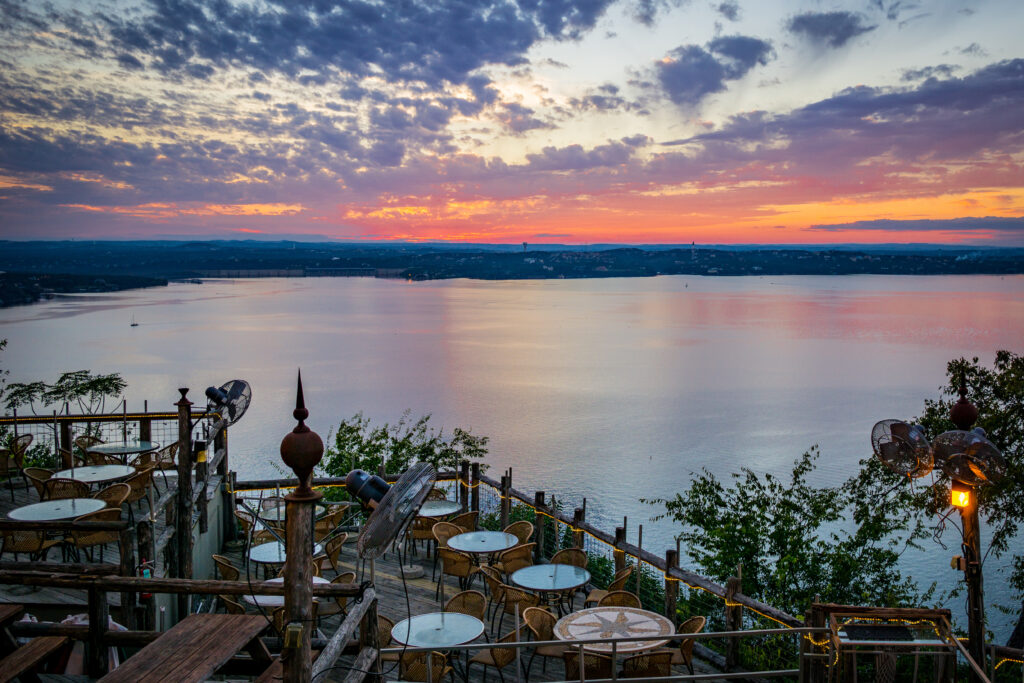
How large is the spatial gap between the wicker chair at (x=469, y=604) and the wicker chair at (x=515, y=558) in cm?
191

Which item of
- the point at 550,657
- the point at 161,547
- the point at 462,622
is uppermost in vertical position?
the point at 161,547

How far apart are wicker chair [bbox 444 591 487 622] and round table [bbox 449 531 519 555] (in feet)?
5.56

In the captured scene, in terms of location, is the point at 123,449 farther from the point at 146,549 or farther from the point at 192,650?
the point at 192,650

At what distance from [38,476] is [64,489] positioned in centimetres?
162

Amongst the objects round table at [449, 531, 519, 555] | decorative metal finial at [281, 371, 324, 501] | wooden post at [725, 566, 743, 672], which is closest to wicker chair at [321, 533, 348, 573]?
round table at [449, 531, 519, 555]

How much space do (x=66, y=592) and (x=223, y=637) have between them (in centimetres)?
560

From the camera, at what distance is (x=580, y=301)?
581 feet

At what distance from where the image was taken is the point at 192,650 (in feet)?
13.3

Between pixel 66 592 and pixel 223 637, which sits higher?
pixel 223 637

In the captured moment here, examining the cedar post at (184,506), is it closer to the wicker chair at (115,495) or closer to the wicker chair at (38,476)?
the wicker chair at (115,495)

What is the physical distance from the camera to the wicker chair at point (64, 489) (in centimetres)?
900

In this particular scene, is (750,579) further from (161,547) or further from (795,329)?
(795,329)

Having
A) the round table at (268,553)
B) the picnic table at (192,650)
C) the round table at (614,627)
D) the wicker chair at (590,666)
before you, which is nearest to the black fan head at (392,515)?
the picnic table at (192,650)

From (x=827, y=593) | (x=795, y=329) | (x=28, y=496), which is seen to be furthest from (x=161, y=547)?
(x=795, y=329)
